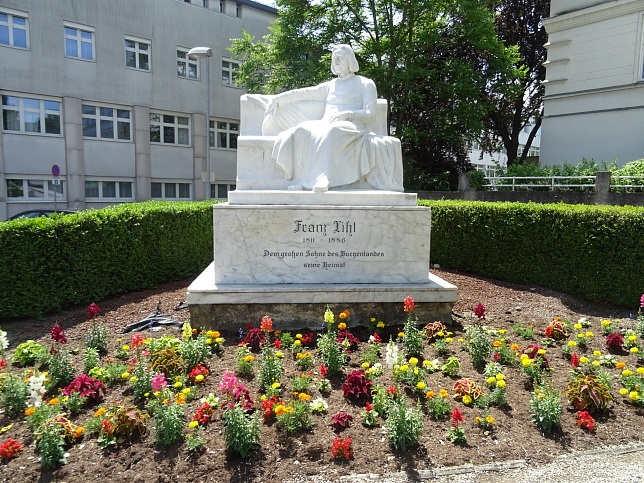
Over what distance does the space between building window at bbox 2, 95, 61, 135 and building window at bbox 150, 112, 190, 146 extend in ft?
14.1

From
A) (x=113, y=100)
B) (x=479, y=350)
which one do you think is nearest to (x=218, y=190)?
(x=113, y=100)

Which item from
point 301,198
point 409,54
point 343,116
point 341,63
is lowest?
point 301,198

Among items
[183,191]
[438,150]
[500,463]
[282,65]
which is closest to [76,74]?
[183,191]

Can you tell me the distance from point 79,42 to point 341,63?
18678mm

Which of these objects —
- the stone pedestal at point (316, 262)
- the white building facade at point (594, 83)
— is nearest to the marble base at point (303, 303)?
the stone pedestal at point (316, 262)

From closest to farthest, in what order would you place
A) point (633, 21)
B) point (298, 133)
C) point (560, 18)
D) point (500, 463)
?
point (500, 463), point (298, 133), point (633, 21), point (560, 18)

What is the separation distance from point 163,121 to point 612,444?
931 inches

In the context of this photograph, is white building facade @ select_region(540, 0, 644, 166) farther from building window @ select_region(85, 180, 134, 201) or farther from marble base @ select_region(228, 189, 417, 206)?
building window @ select_region(85, 180, 134, 201)

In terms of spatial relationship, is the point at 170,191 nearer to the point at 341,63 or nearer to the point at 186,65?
the point at 186,65

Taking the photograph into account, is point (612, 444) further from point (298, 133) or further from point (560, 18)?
point (560, 18)

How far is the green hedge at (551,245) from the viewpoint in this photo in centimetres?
650

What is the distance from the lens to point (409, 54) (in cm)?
1761

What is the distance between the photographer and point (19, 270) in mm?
5938

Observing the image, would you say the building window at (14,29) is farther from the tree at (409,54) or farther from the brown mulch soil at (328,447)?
the brown mulch soil at (328,447)
